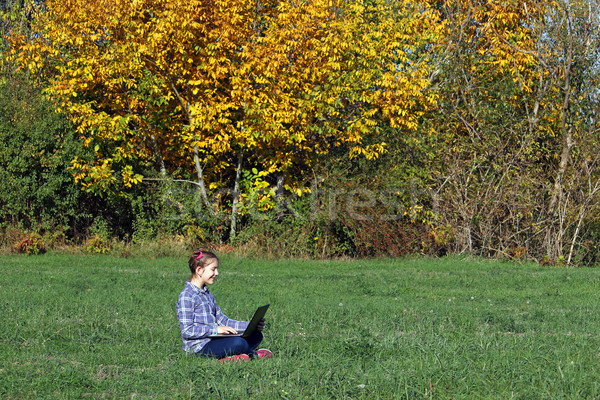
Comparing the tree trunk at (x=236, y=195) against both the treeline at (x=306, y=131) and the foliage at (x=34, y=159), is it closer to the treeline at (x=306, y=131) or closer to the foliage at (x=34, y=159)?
the treeline at (x=306, y=131)

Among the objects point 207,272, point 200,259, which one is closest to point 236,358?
point 207,272

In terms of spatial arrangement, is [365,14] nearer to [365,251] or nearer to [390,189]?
[390,189]

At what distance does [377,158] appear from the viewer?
1811 cm

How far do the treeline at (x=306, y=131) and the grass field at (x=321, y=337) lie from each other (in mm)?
3612

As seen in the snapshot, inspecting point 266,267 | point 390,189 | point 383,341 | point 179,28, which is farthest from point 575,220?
point 383,341

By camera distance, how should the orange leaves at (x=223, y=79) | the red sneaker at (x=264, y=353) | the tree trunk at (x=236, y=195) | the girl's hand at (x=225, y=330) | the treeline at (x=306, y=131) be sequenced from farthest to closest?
the tree trunk at (x=236, y=195)
the treeline at (x=306, y=131)
the orange leaves at (x=223, y=79)
the red sneaker at (x=264, y=353)
the girl's hand at (x=225, y=330)

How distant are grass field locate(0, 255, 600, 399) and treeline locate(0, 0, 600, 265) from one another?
3.61 m

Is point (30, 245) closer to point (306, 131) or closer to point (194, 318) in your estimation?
point (306, 131)

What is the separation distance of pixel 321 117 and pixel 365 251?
11.7ft

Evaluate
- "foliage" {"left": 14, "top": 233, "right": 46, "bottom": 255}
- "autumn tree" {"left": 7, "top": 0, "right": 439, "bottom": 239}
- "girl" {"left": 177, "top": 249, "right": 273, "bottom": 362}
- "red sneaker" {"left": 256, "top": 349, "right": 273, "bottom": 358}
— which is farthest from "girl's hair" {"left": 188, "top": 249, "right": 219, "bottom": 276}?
"foliage" {"left": 14, "top": 233, "right": 46, "bottom": 255}

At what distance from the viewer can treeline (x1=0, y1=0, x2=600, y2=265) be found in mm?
16266

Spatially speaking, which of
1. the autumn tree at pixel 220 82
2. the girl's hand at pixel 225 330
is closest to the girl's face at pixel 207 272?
the girl's hand at pixel 225 330

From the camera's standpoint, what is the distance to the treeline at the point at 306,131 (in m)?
16.3

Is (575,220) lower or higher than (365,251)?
higher
